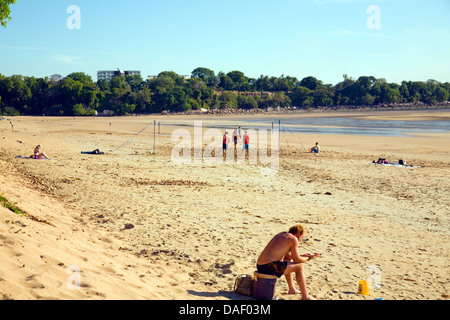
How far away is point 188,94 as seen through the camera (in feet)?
323

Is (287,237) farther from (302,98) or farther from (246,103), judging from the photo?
(302,98)

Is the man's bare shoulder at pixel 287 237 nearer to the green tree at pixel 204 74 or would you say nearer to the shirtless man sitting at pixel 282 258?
the shirtless man sitting at pixel 282 258

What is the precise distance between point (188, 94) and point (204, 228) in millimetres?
91970

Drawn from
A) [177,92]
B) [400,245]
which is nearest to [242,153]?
[400,245]

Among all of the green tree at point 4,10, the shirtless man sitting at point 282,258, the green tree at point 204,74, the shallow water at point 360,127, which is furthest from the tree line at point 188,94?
the shirtless man sitting at point 282,258

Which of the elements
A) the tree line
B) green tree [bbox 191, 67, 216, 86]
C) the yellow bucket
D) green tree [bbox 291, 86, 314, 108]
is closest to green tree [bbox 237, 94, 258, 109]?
the tree line

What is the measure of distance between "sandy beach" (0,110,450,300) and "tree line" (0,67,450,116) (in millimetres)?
72064

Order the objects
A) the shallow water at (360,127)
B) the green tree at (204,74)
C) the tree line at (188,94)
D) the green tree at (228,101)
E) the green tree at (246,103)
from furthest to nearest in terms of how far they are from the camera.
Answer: the green tree at (204,74), the green tree at (246,103), the green tree at (228,101), the tree line at (188,94), the shallow water at (360,127)

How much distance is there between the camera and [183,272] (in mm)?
6340

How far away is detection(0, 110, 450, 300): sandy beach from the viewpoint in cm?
544

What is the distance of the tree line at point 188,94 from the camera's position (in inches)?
3334

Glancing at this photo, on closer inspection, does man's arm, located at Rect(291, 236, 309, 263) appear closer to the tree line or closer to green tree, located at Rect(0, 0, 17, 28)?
green tree, located at Rect(0, 0, 17, 28)

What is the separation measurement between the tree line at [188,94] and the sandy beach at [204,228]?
72.1 metres

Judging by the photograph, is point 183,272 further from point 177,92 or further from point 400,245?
point 177,92
